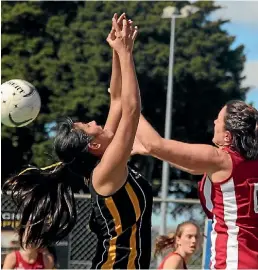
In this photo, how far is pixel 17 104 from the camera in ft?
23.8

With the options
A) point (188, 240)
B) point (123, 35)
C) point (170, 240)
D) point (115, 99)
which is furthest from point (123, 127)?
point (170, 240)

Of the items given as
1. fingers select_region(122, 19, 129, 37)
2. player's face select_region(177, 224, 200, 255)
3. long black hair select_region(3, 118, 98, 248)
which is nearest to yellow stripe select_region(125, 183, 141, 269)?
long black hair select_region(3, 118, 98, 248)

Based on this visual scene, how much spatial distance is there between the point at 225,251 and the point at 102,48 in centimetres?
2659

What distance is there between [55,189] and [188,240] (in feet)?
11.7

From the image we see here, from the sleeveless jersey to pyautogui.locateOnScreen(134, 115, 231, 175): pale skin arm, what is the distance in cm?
539

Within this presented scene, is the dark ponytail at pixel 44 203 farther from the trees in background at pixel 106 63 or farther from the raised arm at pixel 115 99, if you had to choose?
the trees in background at pixel 106 63

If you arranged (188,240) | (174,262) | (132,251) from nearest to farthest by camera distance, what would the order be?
1. (132,251)
2. (174,262)
3. (188,240)

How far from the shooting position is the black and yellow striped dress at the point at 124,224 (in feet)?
16.8

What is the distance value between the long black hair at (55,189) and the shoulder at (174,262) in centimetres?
309

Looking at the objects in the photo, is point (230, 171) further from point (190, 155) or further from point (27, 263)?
point (27, 263)

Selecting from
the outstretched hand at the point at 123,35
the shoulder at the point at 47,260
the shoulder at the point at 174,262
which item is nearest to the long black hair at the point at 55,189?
the outstretched hand at the point at 123,35

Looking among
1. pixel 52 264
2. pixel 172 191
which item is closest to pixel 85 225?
pixel 52 264

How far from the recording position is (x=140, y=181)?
17.1ft

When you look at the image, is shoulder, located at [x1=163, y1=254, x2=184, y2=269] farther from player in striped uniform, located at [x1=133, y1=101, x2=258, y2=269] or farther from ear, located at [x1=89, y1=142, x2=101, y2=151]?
ear, located at [x1=89, y1=142, x2=101, y2=151]
